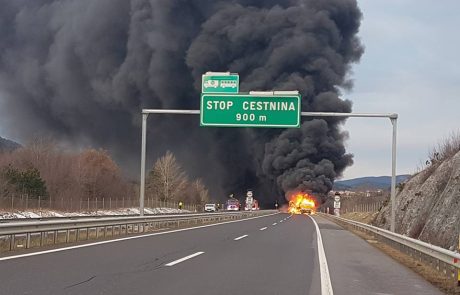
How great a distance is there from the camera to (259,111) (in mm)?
22641

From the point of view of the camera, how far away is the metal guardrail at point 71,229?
42.7 feet

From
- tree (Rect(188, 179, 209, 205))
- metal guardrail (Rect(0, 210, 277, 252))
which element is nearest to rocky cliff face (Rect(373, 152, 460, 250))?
metal guardrail (Rect(0, 210, 277, 252))

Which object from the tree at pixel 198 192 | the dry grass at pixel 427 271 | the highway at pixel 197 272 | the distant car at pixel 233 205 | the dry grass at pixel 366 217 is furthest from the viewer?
the tree at pixel 198 192

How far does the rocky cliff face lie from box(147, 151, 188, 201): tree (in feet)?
146

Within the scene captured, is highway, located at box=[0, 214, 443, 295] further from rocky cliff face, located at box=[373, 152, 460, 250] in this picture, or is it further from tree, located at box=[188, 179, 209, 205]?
tree, located at box=[188, 179, 209, 205]

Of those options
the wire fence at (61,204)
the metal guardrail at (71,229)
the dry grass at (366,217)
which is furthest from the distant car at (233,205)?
the metal guardrail at (71,229)

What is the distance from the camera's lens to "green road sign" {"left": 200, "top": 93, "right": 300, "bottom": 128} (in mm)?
22547

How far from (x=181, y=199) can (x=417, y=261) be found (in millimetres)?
63268

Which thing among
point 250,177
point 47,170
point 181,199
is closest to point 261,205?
point 250,177

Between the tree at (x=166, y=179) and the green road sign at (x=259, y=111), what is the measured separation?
50.1 metres

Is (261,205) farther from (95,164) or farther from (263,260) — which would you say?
(263,260)

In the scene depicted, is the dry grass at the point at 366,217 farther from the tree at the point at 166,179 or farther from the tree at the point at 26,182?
the tree at the point at 166,179

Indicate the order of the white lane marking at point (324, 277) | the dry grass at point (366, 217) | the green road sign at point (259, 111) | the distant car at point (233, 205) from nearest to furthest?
the white lane marking at point (324, 277) → the green road sign at point (259, 111) → the dry grass at point (366, 217) → the distant car at point (233, 205)

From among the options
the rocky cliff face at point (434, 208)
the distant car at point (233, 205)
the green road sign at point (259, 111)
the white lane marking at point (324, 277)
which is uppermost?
the green road sign at point (259, 111)
